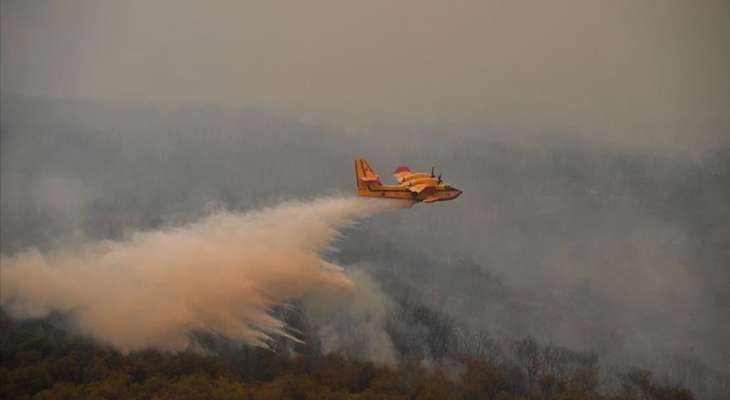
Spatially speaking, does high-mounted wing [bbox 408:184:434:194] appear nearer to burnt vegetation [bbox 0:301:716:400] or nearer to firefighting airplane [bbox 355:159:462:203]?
firefighting airplane [bbox 355:159:462:203]

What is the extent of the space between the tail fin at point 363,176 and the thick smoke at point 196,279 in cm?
197

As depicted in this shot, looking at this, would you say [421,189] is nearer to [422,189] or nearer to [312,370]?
[422,189]

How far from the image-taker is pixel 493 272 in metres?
53.7

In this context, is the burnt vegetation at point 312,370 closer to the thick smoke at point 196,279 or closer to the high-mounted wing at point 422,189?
the thick smoke at point 196,279

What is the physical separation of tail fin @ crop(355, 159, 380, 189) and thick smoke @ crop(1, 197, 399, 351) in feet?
6.45

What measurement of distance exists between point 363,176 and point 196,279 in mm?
11077

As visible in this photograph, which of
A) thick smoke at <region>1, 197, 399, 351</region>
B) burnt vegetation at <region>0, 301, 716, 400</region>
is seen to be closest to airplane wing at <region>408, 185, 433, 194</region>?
thick smoke at <region>1, 197, 399, 351</region>

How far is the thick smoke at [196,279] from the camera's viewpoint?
1361 inches

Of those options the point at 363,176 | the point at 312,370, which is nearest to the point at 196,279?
the point at 312,370

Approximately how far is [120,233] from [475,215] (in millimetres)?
29869

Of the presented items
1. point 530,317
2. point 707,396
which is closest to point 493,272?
point 530,317

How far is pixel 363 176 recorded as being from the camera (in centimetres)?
3212

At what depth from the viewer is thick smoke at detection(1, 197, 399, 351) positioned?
34.6 m

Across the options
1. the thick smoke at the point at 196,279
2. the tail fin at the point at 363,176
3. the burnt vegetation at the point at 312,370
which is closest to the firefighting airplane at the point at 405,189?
the tail fin at the point at 363,176
